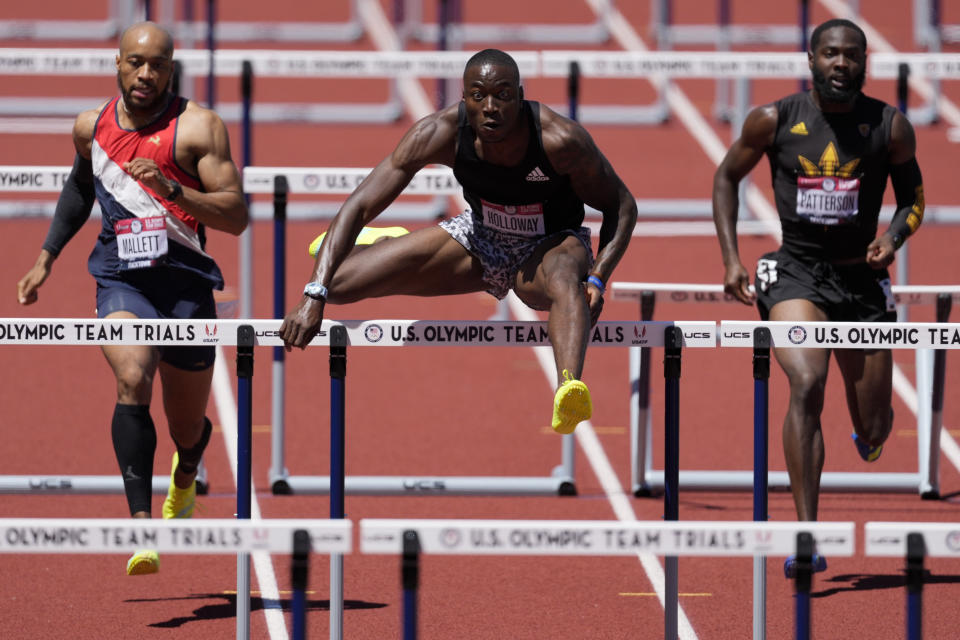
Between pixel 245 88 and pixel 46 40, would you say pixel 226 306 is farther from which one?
pixel 46 40

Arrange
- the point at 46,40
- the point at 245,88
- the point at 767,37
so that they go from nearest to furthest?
the point at 245,88
the point at 767,37
the point at 46,40

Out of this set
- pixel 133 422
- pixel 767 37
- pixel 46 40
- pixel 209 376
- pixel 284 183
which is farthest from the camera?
pixel 46 40

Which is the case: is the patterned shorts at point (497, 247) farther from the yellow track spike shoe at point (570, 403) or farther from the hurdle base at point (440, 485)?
the hurdle base at point (440, 485)

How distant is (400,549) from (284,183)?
10.7 feet

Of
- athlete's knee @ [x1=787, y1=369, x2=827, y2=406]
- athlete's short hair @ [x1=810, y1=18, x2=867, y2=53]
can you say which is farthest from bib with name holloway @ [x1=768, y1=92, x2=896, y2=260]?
athlete's knee @ [x1=787, y1=369, x2=827, y2=406]

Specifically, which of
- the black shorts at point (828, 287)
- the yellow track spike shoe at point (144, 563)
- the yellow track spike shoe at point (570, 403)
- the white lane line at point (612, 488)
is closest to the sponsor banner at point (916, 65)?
the black shorts at point (828, 287)

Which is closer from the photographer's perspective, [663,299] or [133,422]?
[133,422]

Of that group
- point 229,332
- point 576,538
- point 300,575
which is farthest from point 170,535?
point 229,332

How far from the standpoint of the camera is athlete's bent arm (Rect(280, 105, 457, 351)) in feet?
17.6

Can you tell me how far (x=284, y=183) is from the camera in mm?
6902

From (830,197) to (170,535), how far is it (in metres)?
3.23

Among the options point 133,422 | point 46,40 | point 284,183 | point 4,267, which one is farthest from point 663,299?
point 46,40

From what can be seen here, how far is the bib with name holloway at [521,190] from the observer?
5.45m

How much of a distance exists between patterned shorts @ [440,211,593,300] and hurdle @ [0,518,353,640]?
74.6 inches
